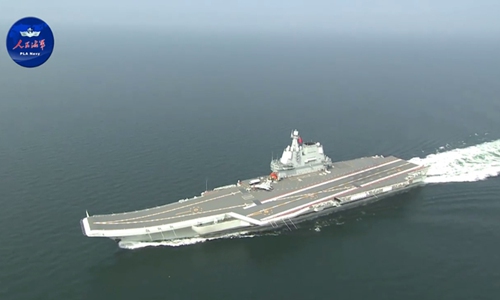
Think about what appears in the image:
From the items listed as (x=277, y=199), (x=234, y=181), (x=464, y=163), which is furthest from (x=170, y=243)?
(x=464, y=163)

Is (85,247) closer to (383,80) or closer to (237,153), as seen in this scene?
(237,153)

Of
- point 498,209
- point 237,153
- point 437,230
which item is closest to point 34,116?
point 237,153

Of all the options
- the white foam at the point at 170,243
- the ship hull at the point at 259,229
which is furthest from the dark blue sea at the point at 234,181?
the ship hull at the point at 259,229

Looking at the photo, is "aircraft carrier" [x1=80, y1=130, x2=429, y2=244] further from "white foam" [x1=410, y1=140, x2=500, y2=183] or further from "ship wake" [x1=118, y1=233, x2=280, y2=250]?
"white foam" [x1=410, y1=140, x2=500, y2=183]

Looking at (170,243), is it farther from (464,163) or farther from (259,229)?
(464,163)

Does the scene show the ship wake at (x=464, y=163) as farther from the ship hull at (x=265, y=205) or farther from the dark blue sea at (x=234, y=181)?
the ship hull at (x=265, y=205)

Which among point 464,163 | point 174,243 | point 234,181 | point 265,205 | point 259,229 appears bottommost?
point 464,163
